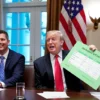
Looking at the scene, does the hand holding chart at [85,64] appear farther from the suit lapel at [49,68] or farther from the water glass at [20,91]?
the water glass at [20,91]

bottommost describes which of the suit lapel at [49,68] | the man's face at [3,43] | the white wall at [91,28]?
the suit lapel at [49,68]

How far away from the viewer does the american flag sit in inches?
144

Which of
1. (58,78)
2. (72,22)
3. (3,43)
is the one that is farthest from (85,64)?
(72,22)

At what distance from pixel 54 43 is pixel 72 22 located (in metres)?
1.17

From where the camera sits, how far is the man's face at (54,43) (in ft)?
8.57

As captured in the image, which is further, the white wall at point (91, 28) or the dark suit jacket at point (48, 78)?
the white wall at point (91, 28)

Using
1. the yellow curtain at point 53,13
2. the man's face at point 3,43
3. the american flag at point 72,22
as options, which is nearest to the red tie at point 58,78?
the man's face at point 3,43

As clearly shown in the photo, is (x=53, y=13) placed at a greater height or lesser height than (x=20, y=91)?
greater

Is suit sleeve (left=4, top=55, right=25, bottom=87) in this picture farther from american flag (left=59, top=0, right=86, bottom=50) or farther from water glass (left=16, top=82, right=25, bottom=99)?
american flag (left=59, top=0, right=86, bottom=50)

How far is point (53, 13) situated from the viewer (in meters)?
3.80

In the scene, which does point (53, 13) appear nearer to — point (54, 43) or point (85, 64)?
point (54, 43)

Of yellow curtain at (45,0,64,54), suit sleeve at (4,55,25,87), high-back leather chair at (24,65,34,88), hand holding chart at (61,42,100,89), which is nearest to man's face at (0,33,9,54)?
suit sleeve at (4,55,25,87)

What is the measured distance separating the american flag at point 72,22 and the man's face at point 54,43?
1.05 m

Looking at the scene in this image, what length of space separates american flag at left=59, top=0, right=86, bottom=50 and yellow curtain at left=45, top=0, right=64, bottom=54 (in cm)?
12
